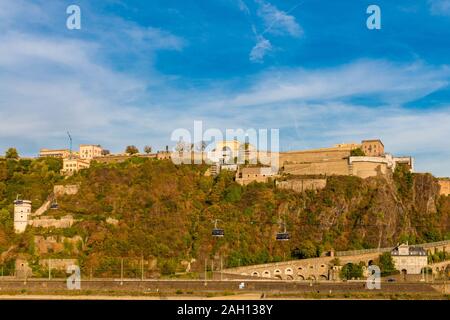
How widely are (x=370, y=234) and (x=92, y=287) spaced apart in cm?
4060

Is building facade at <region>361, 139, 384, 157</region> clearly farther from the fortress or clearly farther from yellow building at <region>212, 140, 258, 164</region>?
yellow building at <region>212, 140, 258, 164</region>

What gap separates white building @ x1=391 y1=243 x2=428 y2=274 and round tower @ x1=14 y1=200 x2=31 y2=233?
43.2 meters

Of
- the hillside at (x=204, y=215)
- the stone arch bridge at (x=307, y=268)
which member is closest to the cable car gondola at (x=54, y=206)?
the hillside at (x=204, y=215)

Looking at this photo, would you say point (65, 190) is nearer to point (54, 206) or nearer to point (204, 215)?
point (54, 206)

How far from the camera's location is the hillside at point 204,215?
311 feet

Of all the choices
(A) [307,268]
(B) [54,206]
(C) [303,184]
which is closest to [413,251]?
(A) [307,268]

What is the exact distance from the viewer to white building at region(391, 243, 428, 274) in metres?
94.5

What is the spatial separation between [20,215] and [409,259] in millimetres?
45752

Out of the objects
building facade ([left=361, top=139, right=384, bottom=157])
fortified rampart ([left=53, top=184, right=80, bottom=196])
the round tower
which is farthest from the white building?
the round tower

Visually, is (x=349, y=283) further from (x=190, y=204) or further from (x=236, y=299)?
(x=190, y=204)

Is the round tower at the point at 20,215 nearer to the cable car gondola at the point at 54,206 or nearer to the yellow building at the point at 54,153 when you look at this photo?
the cable car gondola at the point at 54,206

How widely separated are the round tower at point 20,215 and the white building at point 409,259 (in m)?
43.2
